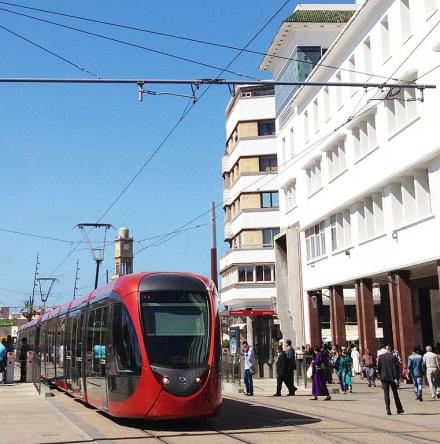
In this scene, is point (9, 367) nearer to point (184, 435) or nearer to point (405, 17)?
point (184, 435)

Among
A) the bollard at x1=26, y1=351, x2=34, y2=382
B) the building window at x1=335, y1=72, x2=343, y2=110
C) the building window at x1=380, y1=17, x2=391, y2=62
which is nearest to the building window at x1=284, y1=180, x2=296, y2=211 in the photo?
the building window at x1=335, y1=72, x2=343, y2=110

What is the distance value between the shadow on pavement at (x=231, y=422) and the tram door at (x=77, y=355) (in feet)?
11.8

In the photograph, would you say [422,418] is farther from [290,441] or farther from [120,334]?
[120,334]

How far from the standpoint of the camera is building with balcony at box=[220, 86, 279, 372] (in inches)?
2349

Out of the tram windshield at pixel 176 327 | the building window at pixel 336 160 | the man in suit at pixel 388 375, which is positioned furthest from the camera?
the building window at pixel 336 160

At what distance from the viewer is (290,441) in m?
13.0

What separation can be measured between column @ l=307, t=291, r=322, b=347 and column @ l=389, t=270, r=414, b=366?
38.2 ft

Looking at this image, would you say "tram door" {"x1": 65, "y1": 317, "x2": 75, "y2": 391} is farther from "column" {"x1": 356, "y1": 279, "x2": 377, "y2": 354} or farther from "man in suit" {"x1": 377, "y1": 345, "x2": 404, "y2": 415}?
"column" {"x1": 356, "y1": 279, "x2": 377, "y2": 354}

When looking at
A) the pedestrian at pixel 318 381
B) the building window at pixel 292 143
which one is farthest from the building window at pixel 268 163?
the pedestrian at pixel 318 381

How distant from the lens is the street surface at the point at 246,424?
1354 centimetres

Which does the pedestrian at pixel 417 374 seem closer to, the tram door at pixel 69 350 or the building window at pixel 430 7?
the tram door at pixel 69 350

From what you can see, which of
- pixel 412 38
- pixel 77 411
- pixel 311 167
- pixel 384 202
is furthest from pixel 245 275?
pixel 77 411

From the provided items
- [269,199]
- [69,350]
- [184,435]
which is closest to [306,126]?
[269,199]

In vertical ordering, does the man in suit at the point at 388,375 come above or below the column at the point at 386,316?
below
